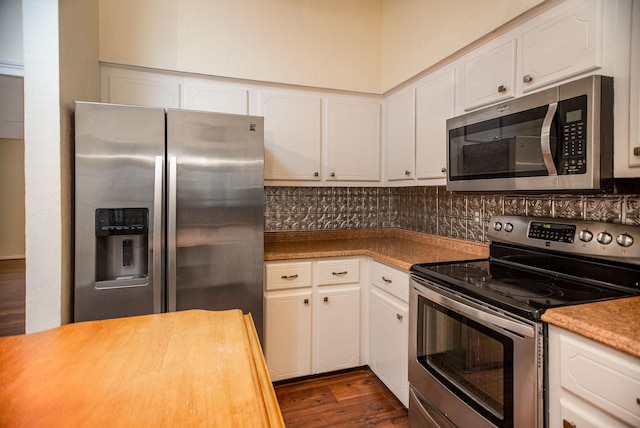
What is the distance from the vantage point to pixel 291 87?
2.55m

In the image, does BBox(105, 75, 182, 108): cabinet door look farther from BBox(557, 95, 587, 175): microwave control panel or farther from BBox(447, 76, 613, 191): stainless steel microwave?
BBox(557, 95, 587, 175): microwave control panel

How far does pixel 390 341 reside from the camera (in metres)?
2.06

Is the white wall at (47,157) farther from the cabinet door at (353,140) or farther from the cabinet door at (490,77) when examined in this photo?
the cabinet door at (490,77)

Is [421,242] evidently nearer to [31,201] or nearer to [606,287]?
[606,287]

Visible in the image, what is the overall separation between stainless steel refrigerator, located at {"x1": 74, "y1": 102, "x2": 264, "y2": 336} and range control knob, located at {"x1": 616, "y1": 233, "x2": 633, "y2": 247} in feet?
5.46

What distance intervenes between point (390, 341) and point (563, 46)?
173 cm

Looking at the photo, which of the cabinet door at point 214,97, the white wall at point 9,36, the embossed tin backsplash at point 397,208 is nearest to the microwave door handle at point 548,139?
the embossed tin backsplash at point 397,208

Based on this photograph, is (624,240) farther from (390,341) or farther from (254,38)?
(254,38)

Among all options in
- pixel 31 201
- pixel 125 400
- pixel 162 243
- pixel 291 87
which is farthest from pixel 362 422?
pixel 291 87

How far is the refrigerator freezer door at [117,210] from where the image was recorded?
168cm

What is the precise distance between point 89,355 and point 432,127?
2.10 metres

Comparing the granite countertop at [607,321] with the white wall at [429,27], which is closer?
the granite countertop at [607,321]

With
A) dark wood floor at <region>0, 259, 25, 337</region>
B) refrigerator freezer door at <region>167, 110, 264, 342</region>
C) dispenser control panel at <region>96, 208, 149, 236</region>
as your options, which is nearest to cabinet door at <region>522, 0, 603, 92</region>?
refrigerator freezer door at <region>167, 110, 264, 342</region>

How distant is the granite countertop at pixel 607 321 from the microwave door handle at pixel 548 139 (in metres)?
0.53
